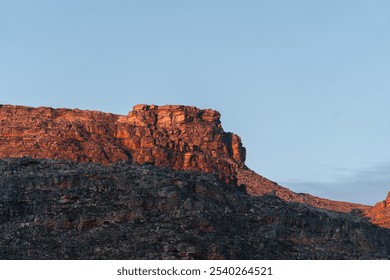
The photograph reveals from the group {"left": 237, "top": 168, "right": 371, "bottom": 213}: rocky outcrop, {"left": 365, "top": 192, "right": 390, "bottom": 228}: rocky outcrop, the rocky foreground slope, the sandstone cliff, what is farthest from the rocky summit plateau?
{"left": 237, "top": 168, "right": 371, "bottom": 213}: rocky outcrop

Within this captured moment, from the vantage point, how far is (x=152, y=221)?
150 feet

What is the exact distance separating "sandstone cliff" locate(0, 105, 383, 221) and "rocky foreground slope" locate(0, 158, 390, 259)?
1996cm

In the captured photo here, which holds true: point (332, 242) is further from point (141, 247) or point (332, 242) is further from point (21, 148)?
point (21, 148)

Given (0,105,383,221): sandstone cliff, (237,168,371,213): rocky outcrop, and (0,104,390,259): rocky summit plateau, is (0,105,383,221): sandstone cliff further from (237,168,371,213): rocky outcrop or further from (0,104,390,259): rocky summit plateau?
(0,104,390,259): rocky summit plateau

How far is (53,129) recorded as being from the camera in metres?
94.9

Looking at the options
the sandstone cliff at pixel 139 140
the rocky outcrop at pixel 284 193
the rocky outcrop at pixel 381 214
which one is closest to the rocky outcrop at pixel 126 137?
the sandstone cliff at pixel 139 140

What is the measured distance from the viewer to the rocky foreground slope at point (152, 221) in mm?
42844

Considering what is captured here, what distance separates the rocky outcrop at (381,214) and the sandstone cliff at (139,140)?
29.6 ft

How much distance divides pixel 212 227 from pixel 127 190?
5.66 meters

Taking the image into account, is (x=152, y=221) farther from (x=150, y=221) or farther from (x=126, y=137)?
(x=126, y=137)

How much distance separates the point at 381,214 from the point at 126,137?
25896 millimetres

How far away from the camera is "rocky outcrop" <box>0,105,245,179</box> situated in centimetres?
8812

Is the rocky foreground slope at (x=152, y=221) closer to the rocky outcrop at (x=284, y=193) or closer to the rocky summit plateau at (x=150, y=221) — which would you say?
the rocky summit plateau at (x=150, y=221)

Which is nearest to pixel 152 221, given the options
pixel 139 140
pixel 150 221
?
pixel 150 221
